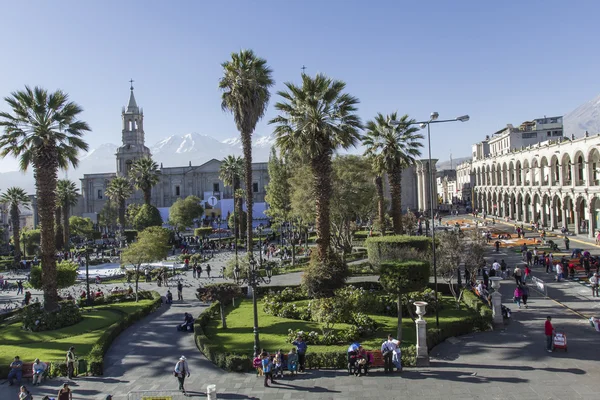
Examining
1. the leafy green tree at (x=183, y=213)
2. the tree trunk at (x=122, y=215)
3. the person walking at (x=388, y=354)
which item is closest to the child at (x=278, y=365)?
the person walking at (x=388, y=354)

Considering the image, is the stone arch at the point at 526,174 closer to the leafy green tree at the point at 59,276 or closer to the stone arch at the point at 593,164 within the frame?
the stone arch at the point at 593,164

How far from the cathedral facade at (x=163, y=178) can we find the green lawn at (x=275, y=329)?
64844 millimetres

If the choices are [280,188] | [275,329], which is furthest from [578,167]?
[275,329]

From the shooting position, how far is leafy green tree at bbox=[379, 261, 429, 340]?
15.5 metres

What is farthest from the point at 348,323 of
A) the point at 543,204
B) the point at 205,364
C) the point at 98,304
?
the point at 543,204

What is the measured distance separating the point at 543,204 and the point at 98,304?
4753 cm

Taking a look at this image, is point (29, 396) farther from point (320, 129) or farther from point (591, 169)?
point (591, 169)

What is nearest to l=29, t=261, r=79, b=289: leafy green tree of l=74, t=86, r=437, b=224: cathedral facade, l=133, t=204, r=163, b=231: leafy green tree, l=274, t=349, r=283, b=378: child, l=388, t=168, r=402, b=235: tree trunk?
l=274, t=349, r=283, b=378: child

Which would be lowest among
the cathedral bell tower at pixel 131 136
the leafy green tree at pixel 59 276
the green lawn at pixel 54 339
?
the green lawn at pixel 54 339

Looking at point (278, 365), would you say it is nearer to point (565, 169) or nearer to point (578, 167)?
point (578, 167)

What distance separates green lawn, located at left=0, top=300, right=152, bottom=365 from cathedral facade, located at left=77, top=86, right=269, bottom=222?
203 ft

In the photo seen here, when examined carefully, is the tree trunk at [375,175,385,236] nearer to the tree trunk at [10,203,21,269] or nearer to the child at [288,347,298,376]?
the child at [288,347,298,376]

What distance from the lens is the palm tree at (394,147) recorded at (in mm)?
31297

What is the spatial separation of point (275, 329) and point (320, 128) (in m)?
8.94
